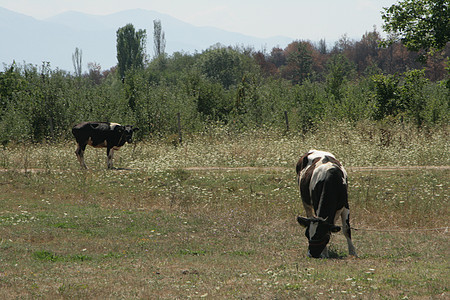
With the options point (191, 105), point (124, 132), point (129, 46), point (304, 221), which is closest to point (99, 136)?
point (124, 132)

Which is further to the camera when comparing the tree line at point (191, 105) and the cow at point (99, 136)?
the tree line at point (191, 105)

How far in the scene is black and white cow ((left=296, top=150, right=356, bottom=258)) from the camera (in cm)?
1071

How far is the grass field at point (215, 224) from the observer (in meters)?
8.77

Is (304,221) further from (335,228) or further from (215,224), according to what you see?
(215,224)

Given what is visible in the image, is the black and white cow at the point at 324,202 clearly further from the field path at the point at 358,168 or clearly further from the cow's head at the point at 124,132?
the cow's head at the point at 124,132

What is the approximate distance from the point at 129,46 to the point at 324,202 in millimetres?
110975

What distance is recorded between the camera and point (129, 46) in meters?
117

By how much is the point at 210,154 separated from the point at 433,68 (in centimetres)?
9653

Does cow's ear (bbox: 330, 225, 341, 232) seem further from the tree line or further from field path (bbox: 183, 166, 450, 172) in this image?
the tree line

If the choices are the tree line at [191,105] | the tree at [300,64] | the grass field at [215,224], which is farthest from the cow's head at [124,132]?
the tree at [300,64]

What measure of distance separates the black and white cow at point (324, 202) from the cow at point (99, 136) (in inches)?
560

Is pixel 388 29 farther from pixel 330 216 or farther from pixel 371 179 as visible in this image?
pixel 330 216

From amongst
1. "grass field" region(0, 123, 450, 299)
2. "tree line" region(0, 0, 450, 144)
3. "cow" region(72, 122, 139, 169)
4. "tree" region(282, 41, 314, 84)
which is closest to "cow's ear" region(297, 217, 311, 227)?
"grass field" region(0, 123, 450, 299)

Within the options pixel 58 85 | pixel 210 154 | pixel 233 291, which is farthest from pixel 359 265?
pixel 58 85
